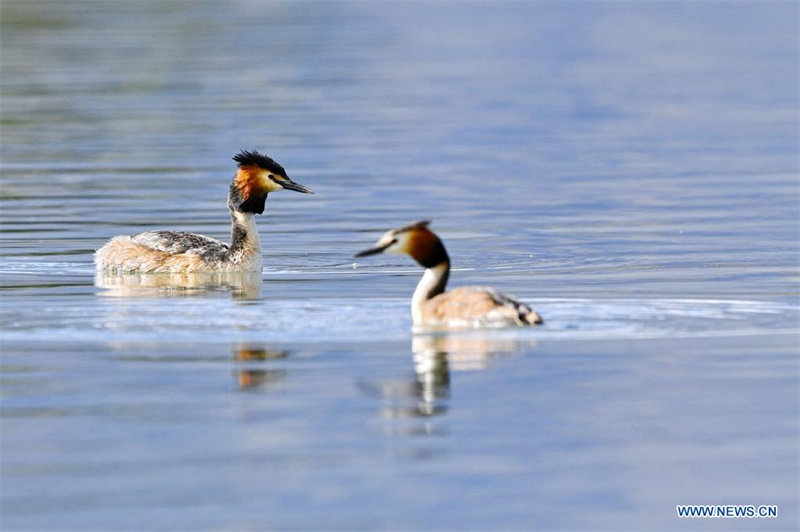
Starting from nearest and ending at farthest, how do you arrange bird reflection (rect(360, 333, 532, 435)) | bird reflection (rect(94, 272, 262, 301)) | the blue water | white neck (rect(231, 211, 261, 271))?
the blue water
bird reflection (rect(360, 333, 532, 435))
bird reflection (rect(94, 272, 262, 301))
white neck (rect(231, 211, 261, 271))

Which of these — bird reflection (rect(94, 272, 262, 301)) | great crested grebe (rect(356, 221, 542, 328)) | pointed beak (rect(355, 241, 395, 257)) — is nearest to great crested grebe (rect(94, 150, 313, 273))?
bird reflection (rect(94, 272, 262, 301))

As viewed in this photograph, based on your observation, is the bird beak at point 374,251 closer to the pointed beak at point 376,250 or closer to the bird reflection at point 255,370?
the pointed beak at point 376,250

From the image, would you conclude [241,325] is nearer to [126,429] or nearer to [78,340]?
[78,340]

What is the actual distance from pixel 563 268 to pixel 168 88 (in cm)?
3174

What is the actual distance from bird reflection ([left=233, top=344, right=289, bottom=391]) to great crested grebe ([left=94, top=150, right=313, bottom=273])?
222 inches

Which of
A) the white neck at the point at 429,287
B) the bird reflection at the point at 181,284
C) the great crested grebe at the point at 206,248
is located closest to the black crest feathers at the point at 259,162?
the great crested grebe at the point at 206,248

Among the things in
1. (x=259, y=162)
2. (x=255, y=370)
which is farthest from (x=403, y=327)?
(x=259, y=162)

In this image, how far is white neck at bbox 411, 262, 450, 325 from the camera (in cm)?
1545

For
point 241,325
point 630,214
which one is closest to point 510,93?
point 630,214

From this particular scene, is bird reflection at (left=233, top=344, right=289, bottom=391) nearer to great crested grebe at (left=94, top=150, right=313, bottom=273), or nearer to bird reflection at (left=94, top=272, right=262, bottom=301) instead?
bird reflection at (left=94, top=272, right=262, bottom=301)

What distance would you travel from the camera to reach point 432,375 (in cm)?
1353

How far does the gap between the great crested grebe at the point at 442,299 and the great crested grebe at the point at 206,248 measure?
4.92 metres

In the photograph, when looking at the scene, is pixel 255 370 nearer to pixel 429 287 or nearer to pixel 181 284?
pixel 429 287

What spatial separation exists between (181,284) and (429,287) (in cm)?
447
